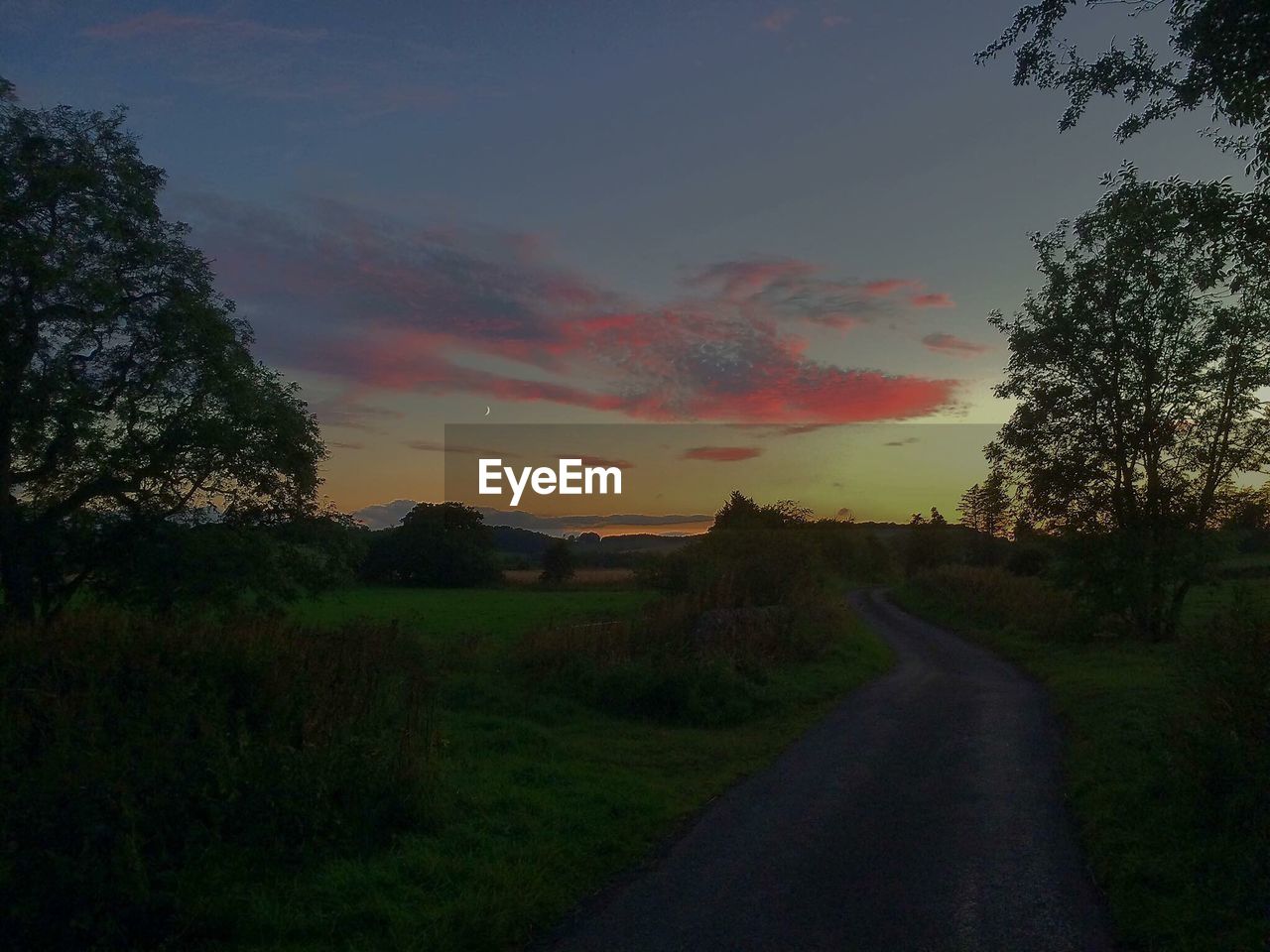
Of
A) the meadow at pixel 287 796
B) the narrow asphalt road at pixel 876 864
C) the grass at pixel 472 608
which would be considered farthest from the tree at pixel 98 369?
the narrow asphalt road at pixel 876 864

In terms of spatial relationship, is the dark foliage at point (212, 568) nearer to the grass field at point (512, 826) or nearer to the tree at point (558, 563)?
the grass field at point (512, 826)

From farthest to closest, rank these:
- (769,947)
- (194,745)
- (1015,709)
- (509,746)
→ (1015,709) → (509,746) → (194,745) → (769,947)

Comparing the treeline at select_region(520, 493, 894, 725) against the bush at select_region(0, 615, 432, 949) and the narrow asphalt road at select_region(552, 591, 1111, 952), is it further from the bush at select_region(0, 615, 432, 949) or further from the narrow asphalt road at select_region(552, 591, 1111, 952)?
the bush at select_region(0, 615, 432, 949)

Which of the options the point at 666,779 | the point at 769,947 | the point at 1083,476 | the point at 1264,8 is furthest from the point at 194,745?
the point at 1083,476

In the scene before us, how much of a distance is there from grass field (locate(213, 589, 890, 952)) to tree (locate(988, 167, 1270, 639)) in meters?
14.4

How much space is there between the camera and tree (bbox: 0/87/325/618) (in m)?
17.4

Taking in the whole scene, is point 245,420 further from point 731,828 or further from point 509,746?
point 731,828

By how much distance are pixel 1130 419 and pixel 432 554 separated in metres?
64.7

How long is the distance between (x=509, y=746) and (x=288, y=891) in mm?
6424

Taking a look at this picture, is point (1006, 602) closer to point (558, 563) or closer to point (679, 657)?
point (679, 657)

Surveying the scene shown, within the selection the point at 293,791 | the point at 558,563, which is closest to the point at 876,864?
the point at 293,791

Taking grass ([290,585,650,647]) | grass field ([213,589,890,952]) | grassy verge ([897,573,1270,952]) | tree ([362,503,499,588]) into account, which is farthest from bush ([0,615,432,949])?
tree ([362,503,499,588])

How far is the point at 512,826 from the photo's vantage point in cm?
904

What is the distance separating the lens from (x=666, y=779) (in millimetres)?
11734
